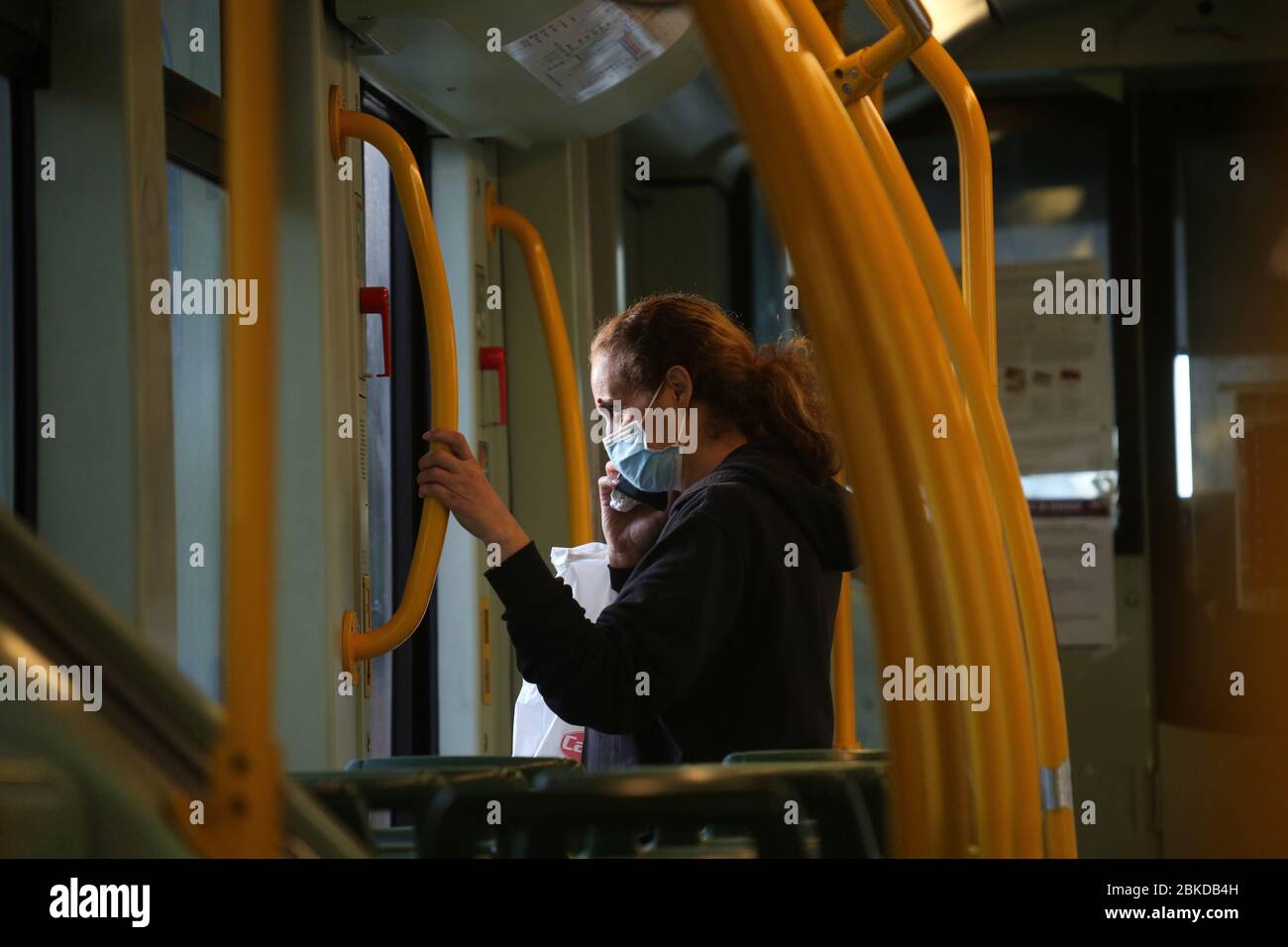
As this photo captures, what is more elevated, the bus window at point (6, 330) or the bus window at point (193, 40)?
the bus window at point (193, 40)

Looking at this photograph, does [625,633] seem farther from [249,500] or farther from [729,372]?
[249,500]

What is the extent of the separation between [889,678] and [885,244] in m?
0.29

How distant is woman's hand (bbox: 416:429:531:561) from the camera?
182 centimetres

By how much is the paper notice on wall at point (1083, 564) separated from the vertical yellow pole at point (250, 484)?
385 cm

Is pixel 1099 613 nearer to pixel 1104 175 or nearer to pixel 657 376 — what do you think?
pixel 1104 175

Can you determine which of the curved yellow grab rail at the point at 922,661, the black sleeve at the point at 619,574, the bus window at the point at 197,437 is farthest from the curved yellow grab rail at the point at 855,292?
the black sleeve at the point at 619,574

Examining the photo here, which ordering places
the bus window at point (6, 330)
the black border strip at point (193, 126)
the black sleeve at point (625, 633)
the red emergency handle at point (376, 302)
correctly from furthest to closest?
the red emergency handle at point (376, 302) < the black border strip at point (193, 126) < the black sleeve at point (625, 633) < the bus window at point (6, 330)

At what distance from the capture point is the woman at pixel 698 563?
5.63ft

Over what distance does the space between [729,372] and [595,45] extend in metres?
0.71

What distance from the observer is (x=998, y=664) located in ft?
3.44

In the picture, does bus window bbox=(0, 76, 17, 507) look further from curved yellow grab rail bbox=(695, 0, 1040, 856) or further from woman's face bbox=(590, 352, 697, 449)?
curved yellow grab rail bbox=(695, 0, 1040, 856)

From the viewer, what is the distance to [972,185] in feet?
5.87

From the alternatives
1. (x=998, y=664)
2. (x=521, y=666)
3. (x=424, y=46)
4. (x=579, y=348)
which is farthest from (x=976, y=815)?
(x=579, y=348)

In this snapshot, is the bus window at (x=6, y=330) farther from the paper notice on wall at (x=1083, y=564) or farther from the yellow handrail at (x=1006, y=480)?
the paper notice on wall at (x=1083, y=564)
